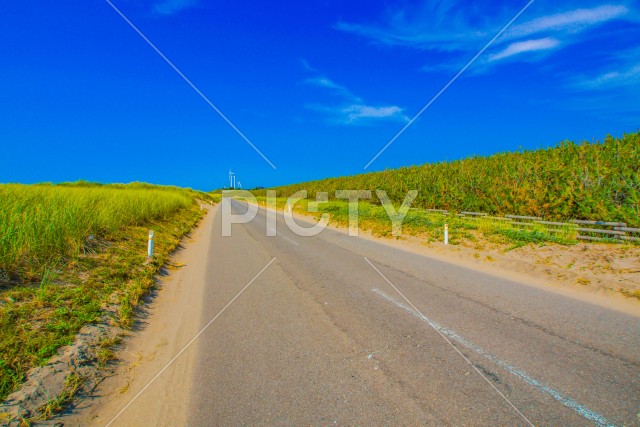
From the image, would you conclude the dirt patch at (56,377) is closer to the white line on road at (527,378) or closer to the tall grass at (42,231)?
the tall grass at (42,231)

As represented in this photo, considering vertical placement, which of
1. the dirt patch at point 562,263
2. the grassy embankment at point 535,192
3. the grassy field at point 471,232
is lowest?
the dirt patch at point 562,263

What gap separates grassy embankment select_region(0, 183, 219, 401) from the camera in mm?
3402

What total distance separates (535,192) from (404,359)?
1568cm

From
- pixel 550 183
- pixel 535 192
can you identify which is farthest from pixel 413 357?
pixel 550 183

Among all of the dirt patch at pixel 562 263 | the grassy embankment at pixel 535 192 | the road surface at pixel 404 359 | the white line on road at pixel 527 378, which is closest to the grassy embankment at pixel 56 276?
the road surface at pixel 404 359

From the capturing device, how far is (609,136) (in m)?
15.3

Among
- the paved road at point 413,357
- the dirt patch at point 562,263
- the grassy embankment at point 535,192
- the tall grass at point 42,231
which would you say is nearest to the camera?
the paved road at point 413,357

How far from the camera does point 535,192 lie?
15.3 metres

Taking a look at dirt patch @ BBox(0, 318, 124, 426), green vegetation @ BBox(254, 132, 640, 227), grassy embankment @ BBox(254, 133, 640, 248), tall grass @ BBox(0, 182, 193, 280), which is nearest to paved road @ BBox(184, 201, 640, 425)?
dirt patch @ BBox(0, 318, 124, 426)

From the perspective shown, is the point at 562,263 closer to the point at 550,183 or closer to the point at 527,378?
the point at 527,378

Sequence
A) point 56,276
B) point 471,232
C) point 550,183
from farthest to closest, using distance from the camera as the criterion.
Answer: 1. point 550,183
2. point 471,232
3. point 56,276

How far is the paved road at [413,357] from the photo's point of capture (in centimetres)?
261

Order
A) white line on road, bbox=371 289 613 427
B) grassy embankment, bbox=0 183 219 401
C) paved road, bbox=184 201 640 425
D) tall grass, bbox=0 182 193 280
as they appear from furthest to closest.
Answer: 1. tall grass, bbox=0 182 193 280
2. grassy embankment, bbox=0 183 219 401
3. paved road, bbox=184 201 640 425
4. white line on road, bbox=371 289 613 427

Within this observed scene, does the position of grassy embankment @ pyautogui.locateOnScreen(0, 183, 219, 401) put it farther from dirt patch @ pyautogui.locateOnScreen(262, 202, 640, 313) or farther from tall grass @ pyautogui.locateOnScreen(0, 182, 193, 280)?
dirt patch @ pyautogui.locateOnScreen(262, 202, 640, 313)
